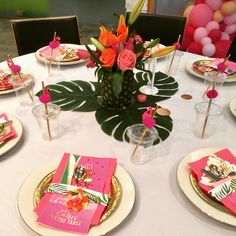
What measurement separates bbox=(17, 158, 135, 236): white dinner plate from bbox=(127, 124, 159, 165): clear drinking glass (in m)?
0.08

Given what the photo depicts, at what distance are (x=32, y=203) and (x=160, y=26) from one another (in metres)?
1.53

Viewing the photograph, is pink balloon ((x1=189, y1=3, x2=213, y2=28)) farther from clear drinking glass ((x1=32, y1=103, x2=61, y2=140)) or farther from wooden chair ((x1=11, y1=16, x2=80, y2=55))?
clear drinking glass ((x1=32, y1=103, x2=61, y2=140))

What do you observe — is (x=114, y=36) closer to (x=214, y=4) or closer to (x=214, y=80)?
(x=214, y=80)

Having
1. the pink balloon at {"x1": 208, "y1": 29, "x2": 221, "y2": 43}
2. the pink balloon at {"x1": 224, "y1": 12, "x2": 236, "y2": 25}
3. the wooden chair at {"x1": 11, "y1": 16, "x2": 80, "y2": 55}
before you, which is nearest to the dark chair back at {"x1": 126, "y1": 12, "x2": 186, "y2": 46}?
the wooden chair at {"x1": 11, "y1": 16, "x2": 80, "y2": 55}

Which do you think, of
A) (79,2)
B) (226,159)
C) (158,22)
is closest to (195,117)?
(226,159)

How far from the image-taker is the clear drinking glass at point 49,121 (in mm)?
924

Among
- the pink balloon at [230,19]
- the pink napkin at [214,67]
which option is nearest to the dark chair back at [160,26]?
the pink napkin at [214,67]

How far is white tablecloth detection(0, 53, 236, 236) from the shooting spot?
2.21ft

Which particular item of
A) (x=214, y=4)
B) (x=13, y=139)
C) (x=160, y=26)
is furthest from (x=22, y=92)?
(x=214, y=4)

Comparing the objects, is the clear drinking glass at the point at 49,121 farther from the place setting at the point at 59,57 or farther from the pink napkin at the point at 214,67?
the pink napkin at the point at 214,67

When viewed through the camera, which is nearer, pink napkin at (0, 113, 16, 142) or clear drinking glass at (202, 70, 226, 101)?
pink napkin at (0, 113, 16, 142)

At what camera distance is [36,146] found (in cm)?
91

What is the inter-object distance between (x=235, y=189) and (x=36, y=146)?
61 cm

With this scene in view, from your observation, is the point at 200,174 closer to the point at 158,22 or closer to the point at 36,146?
the point at 36,146
